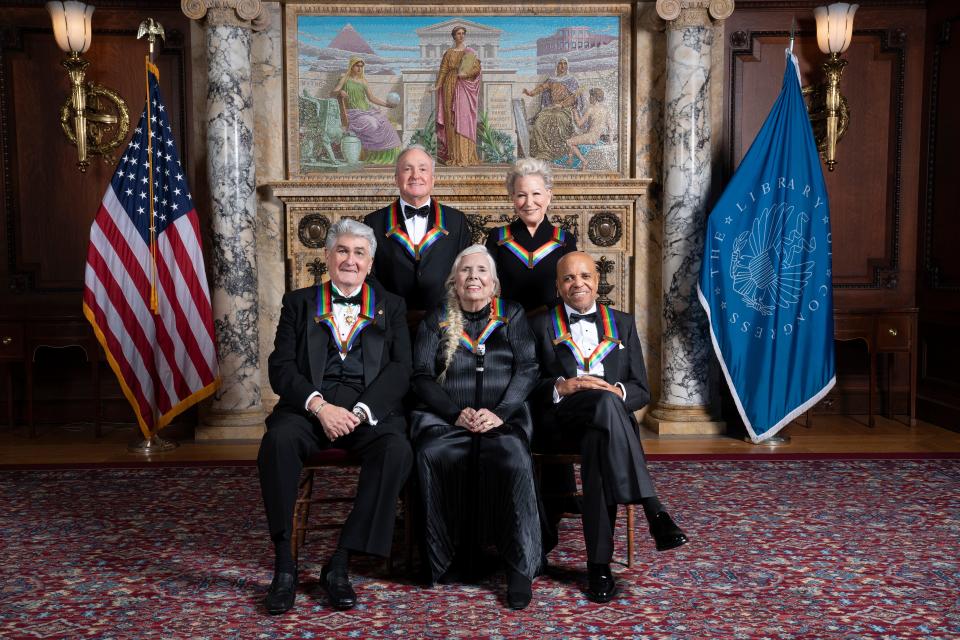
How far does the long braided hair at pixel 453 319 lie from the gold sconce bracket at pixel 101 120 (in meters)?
4.12

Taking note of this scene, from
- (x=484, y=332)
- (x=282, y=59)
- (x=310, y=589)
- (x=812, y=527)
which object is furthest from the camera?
(x=282, y=59)

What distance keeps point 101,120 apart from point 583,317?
4614 mm

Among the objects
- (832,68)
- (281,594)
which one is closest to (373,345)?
(281,594)

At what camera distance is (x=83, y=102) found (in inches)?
251

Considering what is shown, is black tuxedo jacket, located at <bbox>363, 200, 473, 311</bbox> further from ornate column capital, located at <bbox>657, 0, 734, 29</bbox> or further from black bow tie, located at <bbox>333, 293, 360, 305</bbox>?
ornate column capital, located at <bbox>657, 0, 734, 29</bbox>

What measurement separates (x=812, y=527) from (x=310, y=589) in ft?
7.73

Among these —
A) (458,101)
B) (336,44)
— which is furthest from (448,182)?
(336,44)

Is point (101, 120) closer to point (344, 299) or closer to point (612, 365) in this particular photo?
point (344, 299)

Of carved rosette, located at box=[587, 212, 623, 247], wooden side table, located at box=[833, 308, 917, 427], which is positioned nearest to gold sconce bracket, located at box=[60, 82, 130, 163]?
carved rosette, located at box=[587, 212, 623, 247]

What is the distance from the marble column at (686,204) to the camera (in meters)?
6.31

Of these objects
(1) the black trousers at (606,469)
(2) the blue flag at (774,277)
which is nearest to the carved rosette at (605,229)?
(2) the blue flag at (774,277)

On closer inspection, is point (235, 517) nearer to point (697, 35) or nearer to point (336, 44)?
point (336, 44)

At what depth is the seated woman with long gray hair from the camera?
136 inches

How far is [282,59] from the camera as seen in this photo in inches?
261
